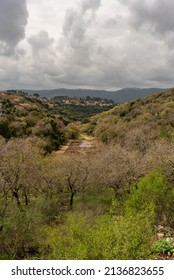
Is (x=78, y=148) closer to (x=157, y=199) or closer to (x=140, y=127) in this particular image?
(x=140, y=127)

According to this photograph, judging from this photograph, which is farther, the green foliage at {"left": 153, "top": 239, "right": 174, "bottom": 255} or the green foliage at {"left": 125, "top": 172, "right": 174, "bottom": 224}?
the green foliage at {"left": 125, "top": 172, "right": 174, "bottom": 224}

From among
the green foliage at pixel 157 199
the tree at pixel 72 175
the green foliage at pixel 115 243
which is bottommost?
the tree at pixel 72 175

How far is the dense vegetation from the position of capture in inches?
454

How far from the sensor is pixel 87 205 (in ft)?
112

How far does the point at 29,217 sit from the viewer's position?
78.1ft

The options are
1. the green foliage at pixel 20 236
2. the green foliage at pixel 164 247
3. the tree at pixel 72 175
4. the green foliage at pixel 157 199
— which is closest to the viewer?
the green foliage at pixel 164 247

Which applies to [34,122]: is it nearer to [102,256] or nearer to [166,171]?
[166,171]

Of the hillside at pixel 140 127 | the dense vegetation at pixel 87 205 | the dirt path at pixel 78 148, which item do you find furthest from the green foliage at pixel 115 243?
the hillside at pixel 140 127

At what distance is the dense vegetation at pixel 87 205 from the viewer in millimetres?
11523

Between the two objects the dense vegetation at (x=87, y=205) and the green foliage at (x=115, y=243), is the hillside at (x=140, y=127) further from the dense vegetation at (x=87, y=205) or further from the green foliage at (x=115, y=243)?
the green foliage at (x=115, y=243)

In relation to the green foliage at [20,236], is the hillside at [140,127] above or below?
above

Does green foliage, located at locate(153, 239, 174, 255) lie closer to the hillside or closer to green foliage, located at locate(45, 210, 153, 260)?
green foliage, located at locate(45, 210, 153, 260)

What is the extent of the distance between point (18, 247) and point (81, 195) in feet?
57.2

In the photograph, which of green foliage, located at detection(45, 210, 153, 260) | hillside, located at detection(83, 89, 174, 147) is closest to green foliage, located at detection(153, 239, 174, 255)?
green foliage, located at detection(45, 210, 153, 260)
